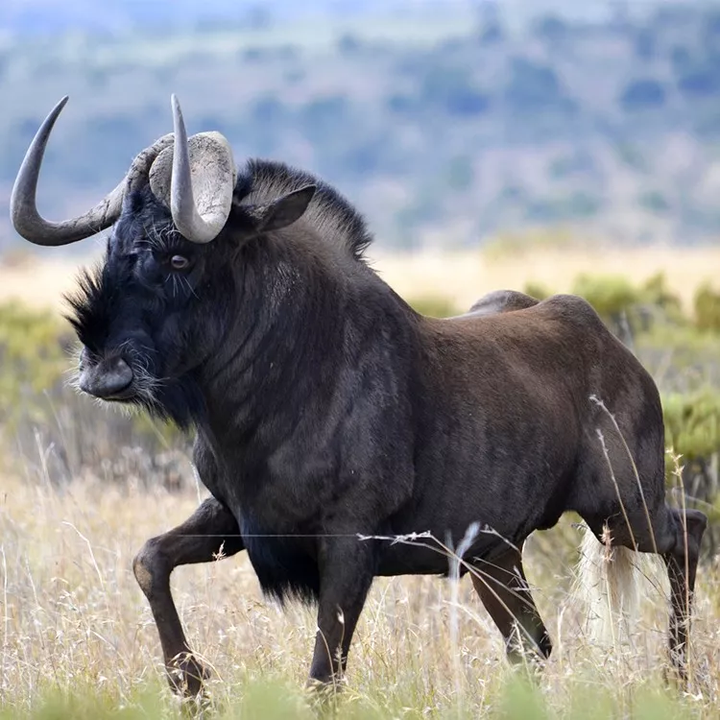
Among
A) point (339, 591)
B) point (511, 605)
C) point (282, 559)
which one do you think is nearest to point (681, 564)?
point (511, 605)

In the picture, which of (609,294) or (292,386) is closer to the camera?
(292,386)

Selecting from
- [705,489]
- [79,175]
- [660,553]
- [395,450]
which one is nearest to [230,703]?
[395,450]

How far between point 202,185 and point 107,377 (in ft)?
2.68

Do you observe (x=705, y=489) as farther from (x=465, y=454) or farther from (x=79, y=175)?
(x=79, y=175)

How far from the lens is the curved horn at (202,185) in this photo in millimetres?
Result: 5410

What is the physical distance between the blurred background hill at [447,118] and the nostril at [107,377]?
3032 inches

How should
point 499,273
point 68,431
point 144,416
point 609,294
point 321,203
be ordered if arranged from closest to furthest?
point 321,203
point 144,416
point 68,431
point 609,294
point 499,273

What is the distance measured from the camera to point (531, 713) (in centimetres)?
414

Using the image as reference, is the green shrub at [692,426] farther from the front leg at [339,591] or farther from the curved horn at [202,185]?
the curved horn at [202,185]

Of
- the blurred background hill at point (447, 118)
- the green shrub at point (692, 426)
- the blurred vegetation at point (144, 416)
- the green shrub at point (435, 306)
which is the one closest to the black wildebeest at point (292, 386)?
the blurred vegetation at point (144, 416)

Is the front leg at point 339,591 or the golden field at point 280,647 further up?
the front leg at point 339,591

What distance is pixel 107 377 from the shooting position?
5.68 metres

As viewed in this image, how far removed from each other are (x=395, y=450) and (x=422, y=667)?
33.3 inches

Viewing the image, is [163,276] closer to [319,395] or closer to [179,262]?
[179,262]
